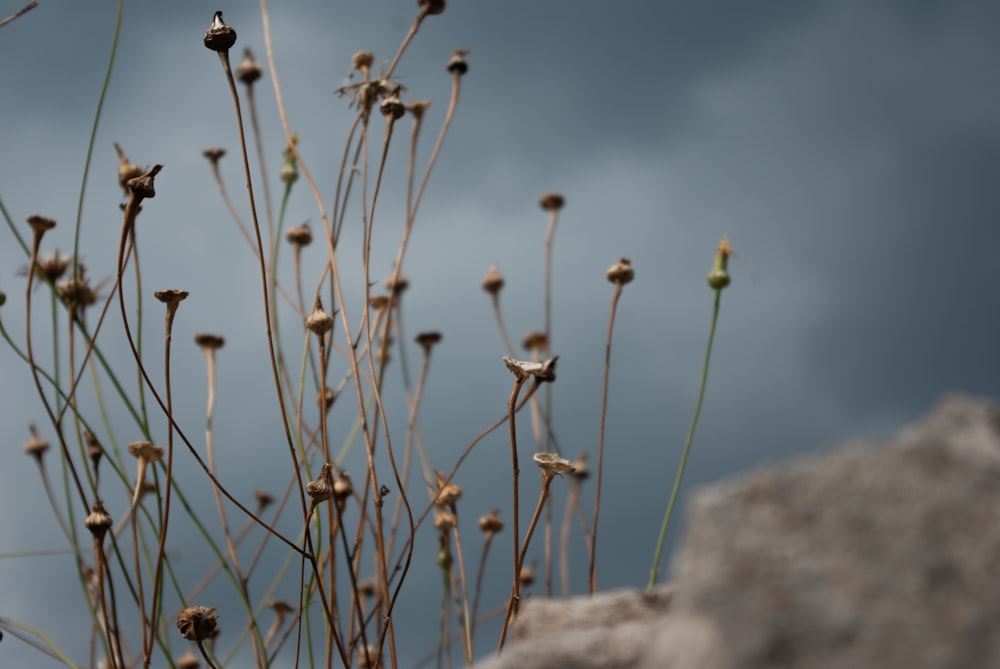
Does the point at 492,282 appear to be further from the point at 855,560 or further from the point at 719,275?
the point at 855,560

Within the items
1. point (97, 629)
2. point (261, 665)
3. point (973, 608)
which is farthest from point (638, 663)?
point (97, 629)

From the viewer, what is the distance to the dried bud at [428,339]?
202 cm

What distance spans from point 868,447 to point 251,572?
4.32 feet

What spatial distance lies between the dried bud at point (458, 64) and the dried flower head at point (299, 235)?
396 mm

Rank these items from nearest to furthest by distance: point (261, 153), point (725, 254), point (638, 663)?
point (638, 663)
point (725, 254)
point (261, 153)

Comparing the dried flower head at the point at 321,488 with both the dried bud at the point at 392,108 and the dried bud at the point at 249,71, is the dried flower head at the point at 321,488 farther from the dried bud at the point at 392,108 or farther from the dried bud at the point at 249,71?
the dried bud at the point at 249,71

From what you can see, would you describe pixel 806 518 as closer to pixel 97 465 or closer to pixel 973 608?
pixel 973 608

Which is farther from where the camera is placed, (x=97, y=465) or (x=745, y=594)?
(x=97, y=465)

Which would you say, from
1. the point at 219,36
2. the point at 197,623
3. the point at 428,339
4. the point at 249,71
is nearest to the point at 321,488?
the point at 197,623

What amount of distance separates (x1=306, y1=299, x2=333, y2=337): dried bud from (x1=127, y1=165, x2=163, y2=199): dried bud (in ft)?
0.86

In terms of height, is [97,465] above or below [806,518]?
above

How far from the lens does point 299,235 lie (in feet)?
6.23

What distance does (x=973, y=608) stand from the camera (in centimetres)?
47

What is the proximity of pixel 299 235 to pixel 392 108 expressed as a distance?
41cm
